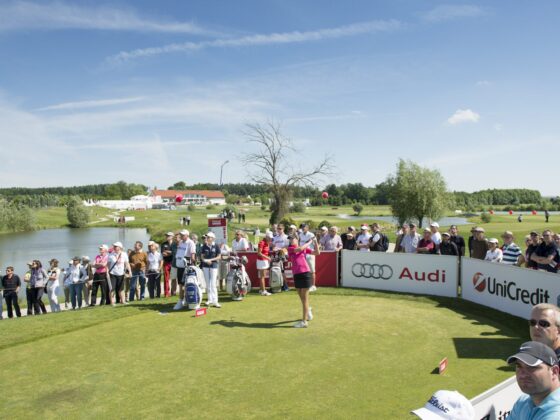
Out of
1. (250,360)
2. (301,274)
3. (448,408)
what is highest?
(448,408)

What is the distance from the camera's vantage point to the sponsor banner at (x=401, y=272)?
508 inches

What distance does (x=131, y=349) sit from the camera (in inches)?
323

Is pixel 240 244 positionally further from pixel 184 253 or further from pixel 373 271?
pixel 373 271

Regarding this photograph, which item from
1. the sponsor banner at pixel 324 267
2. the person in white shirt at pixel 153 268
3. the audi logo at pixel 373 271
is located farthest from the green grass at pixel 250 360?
the sponsor banner at pixel 324 267

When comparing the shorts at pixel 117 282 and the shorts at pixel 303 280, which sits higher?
the shorts at pixel 303 280

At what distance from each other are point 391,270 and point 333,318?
14.1 ft

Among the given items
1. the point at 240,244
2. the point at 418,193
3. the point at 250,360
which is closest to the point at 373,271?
the point at 240,244

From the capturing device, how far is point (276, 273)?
13734 millimetres

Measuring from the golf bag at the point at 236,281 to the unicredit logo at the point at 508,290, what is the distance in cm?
671

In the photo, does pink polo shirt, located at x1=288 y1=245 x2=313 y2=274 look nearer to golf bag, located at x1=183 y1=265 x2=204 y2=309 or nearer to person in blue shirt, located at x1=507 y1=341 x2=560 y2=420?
golf bag, located at x1=183 y1=265 x2=204 y2=309

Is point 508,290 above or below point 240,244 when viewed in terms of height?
below

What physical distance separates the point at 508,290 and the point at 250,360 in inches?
288

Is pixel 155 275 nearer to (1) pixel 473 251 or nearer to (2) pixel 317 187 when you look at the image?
(1) pixel 473 251

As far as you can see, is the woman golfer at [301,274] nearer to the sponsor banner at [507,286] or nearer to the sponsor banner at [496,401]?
the sponsor banner at [507,286]
